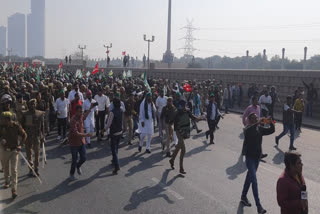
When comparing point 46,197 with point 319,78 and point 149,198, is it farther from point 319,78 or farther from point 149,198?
point 319,78

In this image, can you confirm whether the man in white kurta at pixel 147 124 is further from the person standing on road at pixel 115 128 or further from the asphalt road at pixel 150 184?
the person standing on road at pixel 115 128

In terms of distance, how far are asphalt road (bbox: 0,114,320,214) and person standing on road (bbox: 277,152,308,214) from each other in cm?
229

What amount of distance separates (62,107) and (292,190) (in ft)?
28.3

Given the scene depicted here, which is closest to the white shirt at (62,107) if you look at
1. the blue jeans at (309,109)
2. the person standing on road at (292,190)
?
the person standing on road at (292,190)

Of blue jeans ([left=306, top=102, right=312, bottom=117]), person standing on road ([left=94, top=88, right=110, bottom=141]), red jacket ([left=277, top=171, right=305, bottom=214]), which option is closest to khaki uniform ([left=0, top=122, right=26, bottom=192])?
red jacket ([left=277, top=171, right=305, bottom=214])

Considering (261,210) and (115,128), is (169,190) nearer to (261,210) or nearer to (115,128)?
(261,210)

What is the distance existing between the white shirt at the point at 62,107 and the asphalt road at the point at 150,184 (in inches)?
39.3

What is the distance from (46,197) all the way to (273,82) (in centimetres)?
1857

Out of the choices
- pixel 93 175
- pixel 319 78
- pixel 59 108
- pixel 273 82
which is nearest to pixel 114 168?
pixel 93 175

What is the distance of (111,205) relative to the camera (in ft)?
20.3

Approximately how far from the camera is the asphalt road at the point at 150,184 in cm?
612

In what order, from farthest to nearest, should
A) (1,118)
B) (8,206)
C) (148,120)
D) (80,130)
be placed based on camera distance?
(148,120) < (80,130) < (1,118) < (8,206)

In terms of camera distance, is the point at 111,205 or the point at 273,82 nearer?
the point at 111,205

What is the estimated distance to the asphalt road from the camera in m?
6.12
